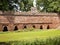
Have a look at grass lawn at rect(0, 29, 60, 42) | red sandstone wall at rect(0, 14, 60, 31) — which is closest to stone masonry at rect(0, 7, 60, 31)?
red sandstone wall at rect(0, 14, 60, 31)

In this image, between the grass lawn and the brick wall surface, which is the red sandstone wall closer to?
the brick wall surface

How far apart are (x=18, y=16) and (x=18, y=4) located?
758cm

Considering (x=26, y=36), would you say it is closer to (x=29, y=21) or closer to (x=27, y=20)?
(x=27, y=20)

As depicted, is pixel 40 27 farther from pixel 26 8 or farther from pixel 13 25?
pixel 26 8

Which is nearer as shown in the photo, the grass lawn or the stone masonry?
the grass lawn

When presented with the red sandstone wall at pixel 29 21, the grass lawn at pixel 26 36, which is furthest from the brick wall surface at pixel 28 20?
the grass lawn at pixel 26 36

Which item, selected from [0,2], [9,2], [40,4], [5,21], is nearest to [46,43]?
[5,21]

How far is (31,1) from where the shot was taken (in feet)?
166

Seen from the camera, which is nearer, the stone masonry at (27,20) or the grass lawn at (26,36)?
the grass lawn at (26,36)

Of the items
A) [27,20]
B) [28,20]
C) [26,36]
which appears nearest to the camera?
[26,36]

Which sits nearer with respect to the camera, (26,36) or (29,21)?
(26,36)

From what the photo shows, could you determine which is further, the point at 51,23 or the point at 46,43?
the point at 51,23

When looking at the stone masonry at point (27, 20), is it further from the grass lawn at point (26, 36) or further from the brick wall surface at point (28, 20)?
the grass lawn at point (26, 36)

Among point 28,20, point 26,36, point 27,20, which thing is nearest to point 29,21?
point 28,20
